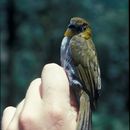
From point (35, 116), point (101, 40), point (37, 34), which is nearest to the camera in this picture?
point (35, 116)

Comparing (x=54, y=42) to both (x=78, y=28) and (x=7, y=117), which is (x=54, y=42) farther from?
(x=7, y=117)

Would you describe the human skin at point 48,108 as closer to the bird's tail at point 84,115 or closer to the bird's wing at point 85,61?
the bird's tail at point 84,115

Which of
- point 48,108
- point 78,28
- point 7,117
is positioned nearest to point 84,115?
point 7,117

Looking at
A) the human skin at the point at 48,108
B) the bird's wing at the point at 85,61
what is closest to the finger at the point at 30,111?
the human skin at the point at 48,108

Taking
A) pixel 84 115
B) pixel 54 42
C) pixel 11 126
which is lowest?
pixel 54 42

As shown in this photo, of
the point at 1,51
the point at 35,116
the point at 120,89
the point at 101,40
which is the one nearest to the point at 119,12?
the point at 101,40

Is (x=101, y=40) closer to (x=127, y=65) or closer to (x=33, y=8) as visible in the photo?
(x=127, y=65)
